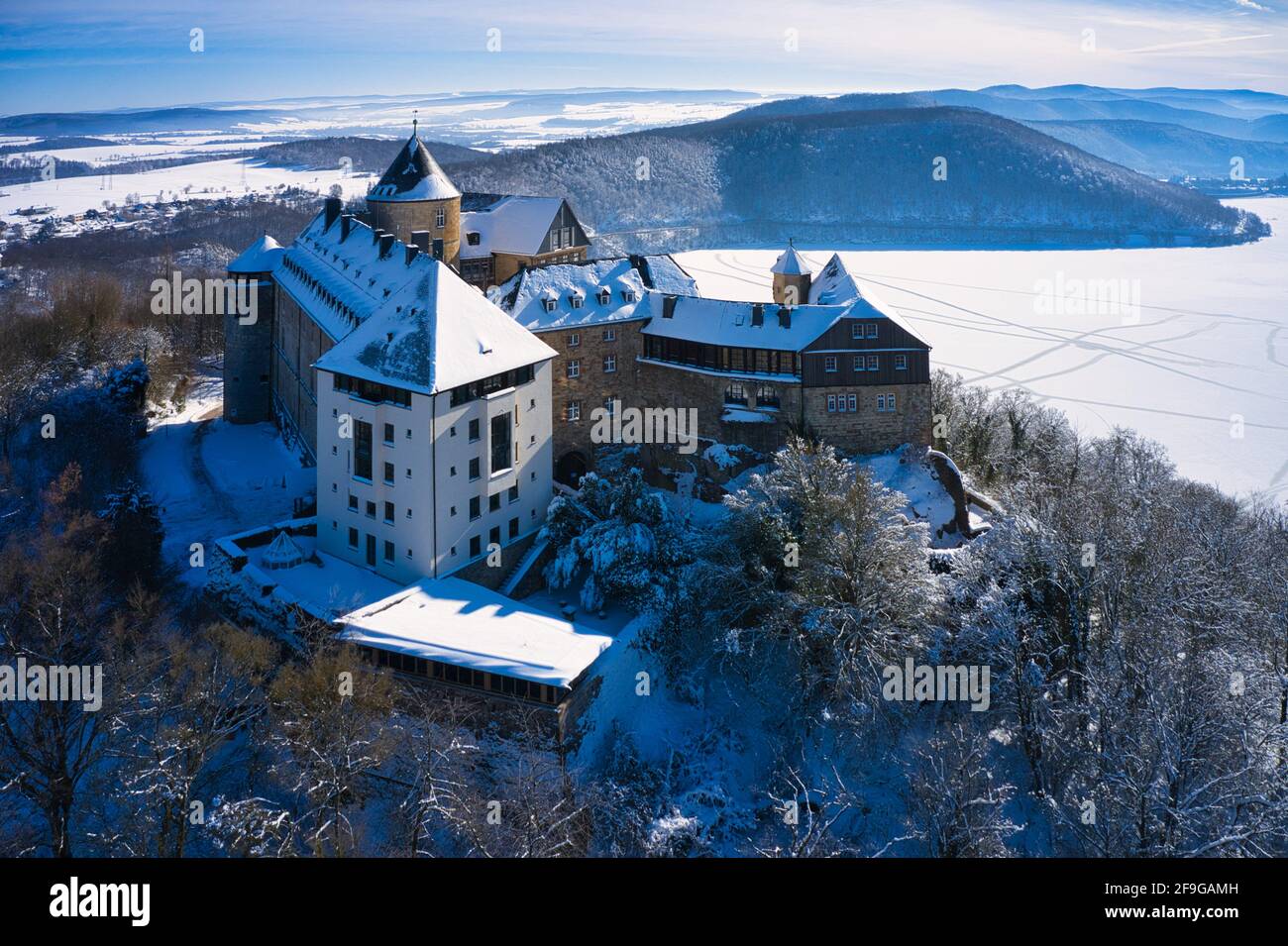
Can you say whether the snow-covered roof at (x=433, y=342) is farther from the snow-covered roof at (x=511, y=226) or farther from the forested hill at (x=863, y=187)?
the forested hill at (x=863, y=187)

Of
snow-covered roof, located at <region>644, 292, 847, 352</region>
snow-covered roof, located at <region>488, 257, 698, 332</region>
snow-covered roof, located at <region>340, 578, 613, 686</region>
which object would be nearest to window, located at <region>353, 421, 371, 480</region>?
snow-covered roof, located at <region>340, 578, 613, 686</region>

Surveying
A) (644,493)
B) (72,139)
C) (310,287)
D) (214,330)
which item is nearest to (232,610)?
(644,493)

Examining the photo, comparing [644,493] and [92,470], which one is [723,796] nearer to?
[644,493]

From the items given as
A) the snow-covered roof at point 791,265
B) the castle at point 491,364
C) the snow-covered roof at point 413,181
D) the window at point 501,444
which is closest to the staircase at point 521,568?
the castle at point 491,364

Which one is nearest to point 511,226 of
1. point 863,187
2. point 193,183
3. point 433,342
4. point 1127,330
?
point 433,342

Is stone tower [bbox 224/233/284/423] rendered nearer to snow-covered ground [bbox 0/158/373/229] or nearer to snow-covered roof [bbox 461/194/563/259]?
snow-covered roof [bbox 461/194/563/259]

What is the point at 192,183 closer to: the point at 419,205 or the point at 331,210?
the point at 331,210
